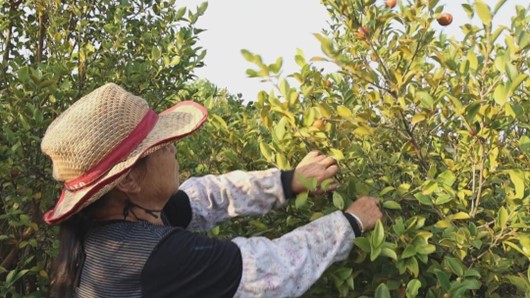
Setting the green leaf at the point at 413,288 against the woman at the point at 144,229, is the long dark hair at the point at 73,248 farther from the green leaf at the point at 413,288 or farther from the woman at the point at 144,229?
the green leaf at the point at 413,288

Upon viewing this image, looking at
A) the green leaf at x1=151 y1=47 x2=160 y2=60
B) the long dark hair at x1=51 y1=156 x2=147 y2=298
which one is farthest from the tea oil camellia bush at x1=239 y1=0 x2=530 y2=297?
the green leaf at x1=151 y1=47 x2=160 y2=60

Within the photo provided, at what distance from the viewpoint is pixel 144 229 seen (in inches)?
61.6

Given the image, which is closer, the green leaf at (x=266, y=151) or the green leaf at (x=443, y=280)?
the green leaf at (x=443, y=280)

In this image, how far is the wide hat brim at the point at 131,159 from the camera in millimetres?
1532

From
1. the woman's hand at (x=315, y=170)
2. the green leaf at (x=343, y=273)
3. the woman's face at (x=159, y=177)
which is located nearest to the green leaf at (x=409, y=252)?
the green leaf at (x=343, y=273)

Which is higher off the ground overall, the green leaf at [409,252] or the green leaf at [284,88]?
the green leaf at [284,88]

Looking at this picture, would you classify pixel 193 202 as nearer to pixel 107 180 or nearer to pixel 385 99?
pixel 107 180

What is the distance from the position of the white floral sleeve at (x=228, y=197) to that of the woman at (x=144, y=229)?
0.20 meters

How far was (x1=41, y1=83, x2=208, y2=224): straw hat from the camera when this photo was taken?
155 centimetres

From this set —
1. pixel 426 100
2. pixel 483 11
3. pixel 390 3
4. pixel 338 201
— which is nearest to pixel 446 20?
pixel 390 3

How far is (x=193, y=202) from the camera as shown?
2025 mm

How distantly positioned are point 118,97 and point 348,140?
0.75 metres

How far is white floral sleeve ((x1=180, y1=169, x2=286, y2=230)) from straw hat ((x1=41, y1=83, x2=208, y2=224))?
379mm

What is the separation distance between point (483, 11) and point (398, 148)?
676 millimetres
